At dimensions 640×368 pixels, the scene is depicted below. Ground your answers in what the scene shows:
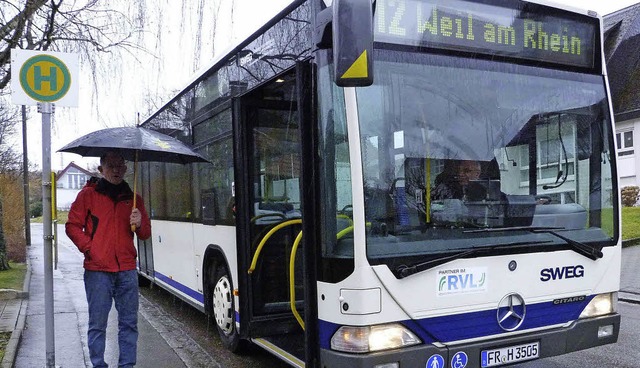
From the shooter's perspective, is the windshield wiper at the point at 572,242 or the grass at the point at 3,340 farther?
the grass at the point at 3,340

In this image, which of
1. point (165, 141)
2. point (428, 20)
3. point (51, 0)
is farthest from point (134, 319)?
point (51, 0)

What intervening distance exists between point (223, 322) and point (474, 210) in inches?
121

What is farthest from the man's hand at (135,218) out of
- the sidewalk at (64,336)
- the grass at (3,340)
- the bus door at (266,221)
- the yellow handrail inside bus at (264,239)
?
the grass at (3,340)

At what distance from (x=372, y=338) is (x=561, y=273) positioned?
156 cm

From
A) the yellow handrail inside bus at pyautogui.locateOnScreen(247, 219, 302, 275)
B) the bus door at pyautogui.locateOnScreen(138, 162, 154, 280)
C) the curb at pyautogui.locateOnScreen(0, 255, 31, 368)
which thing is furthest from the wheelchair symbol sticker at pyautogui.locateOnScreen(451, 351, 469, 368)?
the bus door at pyautogui.locateOnScreen(138, 162, 154, 280)

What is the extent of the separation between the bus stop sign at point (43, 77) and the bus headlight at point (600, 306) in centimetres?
441

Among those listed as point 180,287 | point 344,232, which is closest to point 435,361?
point 344,232

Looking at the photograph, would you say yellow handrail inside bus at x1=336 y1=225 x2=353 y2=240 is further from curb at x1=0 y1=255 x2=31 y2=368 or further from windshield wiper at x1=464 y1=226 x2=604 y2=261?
curb at x1=0 y1=255 x2=31 y2=368

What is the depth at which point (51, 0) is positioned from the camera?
7.12 m

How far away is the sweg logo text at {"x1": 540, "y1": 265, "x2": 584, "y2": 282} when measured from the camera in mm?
4023

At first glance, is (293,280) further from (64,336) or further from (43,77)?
(64,336)

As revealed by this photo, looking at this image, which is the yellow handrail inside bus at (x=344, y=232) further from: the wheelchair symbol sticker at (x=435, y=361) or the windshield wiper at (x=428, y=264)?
the wheelchair symbol sticker at (x=435, y=361)

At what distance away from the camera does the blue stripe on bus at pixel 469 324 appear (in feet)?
11.9

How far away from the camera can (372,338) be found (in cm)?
351
